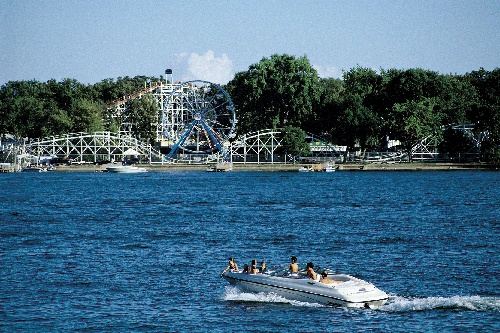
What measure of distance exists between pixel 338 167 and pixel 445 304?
5303 inches

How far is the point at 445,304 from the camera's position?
4191 cm

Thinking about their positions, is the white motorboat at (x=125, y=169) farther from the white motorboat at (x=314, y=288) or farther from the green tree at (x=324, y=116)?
the white motorboat at (x=314, y=288)

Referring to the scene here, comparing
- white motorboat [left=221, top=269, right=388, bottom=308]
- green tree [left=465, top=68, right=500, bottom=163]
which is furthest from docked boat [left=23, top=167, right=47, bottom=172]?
white motorboat [left=221, top=269, right=388, bottom=308]

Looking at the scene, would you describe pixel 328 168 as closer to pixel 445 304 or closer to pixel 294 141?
pixel 294 141

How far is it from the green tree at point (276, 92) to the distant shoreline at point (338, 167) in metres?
11.8

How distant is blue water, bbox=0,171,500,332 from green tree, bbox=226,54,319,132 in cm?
7137

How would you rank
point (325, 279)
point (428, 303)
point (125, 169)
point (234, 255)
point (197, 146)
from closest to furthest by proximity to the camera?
point (428, 303) → point (325, 279) → point (234, 255) → point (125, 169) → point (197, 146)

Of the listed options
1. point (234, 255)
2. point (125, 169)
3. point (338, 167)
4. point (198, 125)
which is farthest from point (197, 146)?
point (234, 255)

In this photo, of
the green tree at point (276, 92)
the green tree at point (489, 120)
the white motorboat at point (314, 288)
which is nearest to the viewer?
the white motorboat at point (314, 288)

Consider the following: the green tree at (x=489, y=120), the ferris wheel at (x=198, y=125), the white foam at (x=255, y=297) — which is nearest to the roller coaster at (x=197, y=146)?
the ferris wheel at (x=198, y=125)

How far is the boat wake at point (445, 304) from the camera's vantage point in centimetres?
4144

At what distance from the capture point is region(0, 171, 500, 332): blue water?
40625 mm

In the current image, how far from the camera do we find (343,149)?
194125mm

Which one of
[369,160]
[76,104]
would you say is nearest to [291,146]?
[369,160]
